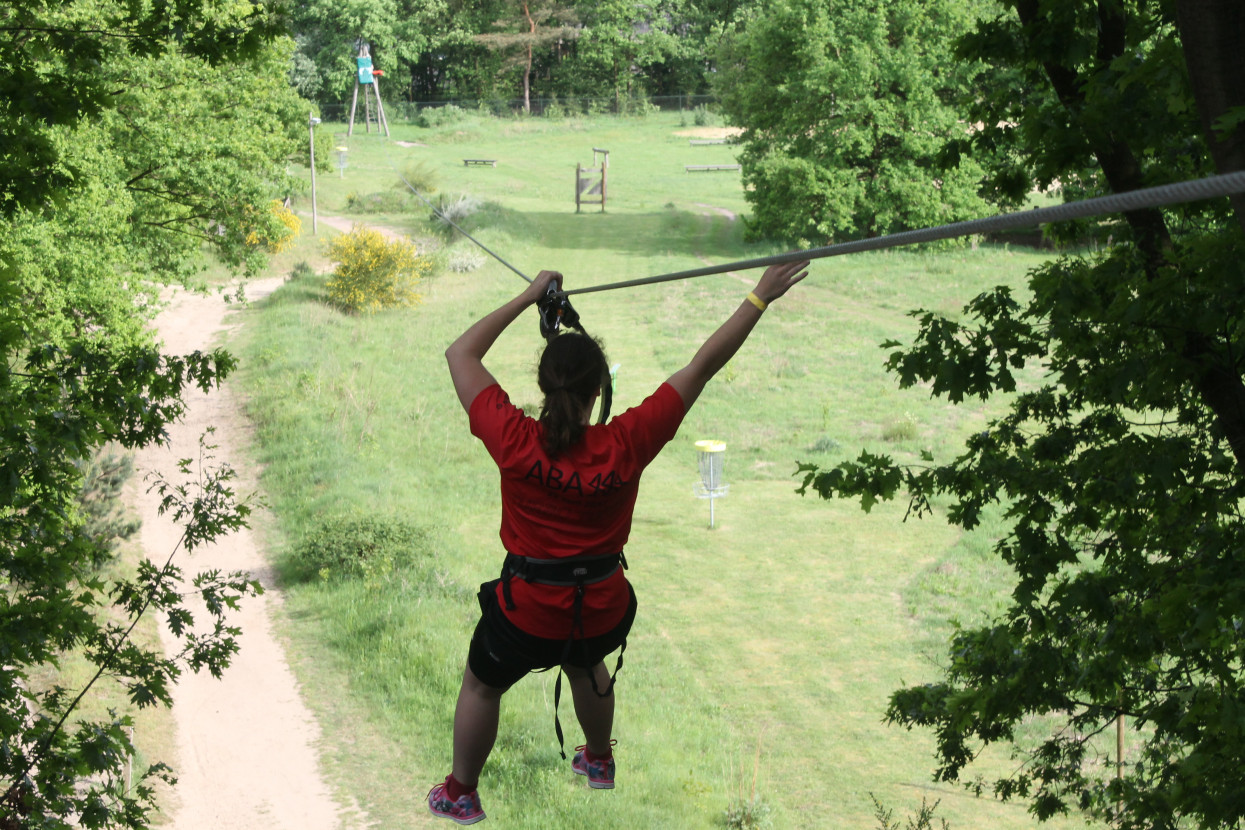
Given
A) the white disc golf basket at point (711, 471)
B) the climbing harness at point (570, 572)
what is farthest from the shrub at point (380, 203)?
the climbing harness at point (570, 572)

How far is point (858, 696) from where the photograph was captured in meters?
15.0

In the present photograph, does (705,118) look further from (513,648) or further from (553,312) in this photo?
(513,648)

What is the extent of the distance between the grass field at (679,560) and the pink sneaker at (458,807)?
7621 mm

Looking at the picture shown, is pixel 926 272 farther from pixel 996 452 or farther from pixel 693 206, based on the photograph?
pixel 996 452

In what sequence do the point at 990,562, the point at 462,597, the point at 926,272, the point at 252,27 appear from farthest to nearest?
the point at 926,272 < the point at 990,562 < the point at 462,597 < the point at 252,27

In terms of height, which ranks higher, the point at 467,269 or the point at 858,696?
the point at 467,269

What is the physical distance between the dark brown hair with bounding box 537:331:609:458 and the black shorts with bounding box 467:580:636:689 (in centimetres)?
67

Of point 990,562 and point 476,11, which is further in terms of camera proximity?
point 476,11

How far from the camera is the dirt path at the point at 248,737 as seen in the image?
485 inches

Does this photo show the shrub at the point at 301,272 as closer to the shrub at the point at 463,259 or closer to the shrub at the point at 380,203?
the shrub at the point at 463,259

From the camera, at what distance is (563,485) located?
12.4 feet

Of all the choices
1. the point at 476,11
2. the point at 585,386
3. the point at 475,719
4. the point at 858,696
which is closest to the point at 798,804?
the point at 858,696

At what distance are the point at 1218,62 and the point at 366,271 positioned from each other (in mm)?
31053

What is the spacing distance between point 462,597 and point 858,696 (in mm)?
5741
